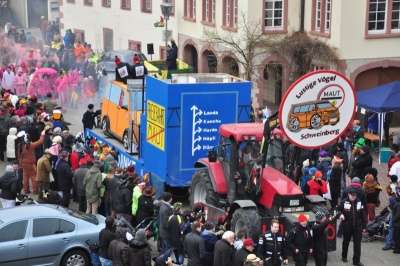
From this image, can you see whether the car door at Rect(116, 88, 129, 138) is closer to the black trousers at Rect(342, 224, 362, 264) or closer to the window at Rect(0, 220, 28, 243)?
the window at Rect(0, 220, 28, 243)

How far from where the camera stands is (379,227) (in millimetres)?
21047

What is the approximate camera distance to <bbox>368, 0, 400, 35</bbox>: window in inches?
1291

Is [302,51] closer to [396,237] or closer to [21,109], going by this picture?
[21,109]

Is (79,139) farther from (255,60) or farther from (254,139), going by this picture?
(255,60)

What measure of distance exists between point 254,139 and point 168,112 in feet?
10.0

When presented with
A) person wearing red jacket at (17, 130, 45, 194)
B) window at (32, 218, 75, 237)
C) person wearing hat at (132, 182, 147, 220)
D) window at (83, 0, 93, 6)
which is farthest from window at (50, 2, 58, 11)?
window at (32, 218, 75, 237)

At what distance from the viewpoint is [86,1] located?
50.8m

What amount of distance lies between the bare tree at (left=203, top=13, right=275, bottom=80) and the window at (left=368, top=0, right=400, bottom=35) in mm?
3946

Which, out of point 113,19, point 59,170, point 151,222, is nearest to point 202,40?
point 113,19

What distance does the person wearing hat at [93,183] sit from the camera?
22.2 meters

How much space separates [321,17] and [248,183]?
15226 millimetres

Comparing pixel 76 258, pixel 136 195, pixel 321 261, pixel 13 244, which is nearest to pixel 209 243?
pixel 321 261

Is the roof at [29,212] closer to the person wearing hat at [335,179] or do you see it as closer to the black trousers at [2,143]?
the person wearing hat at [335,179]

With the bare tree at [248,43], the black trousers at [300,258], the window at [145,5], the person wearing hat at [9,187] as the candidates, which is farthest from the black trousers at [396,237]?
the window at [145,5]
